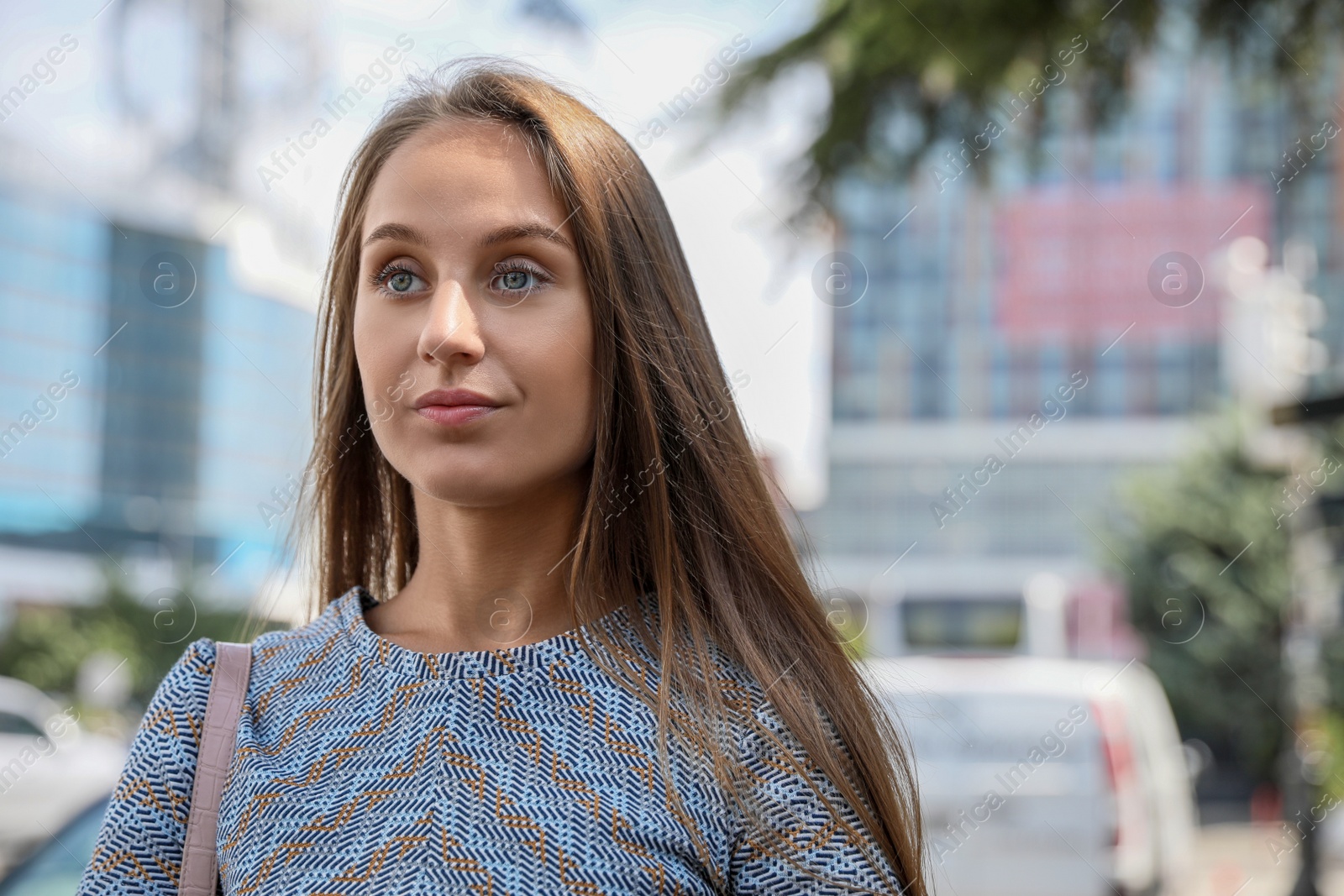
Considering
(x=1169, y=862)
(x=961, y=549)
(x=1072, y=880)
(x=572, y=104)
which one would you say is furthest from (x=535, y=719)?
(x=961, y=549)

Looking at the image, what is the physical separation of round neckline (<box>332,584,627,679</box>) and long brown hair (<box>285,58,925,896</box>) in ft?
0.07

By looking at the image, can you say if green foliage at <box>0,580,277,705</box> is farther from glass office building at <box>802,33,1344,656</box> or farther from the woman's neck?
the woman's neck

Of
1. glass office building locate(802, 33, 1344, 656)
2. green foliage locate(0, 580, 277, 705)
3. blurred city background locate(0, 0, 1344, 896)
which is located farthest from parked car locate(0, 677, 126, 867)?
glass office building locate(802, 33, 1344, 656)

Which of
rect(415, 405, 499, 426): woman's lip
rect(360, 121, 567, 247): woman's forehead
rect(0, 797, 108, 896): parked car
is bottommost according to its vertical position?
rect(0, 797, 108, 896): parked car

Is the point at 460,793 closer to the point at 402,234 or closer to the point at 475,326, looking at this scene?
the point at 475,326

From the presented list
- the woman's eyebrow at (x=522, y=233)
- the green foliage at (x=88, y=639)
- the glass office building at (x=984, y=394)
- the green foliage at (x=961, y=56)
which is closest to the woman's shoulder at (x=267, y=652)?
the woman's eyebrow at (x=522, y=233)

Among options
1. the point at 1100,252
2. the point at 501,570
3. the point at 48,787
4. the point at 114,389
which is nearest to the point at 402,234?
the point at 501,570

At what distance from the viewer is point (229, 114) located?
2475 cm

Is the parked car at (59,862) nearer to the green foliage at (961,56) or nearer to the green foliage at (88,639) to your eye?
the green foliage at (961,56)

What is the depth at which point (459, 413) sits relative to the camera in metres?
1.60

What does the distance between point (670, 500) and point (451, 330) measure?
0.36m

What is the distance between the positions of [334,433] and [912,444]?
65.2 metres

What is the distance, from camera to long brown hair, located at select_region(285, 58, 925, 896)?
1635mm

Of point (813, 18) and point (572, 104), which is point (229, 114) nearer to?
point (813, 18)
